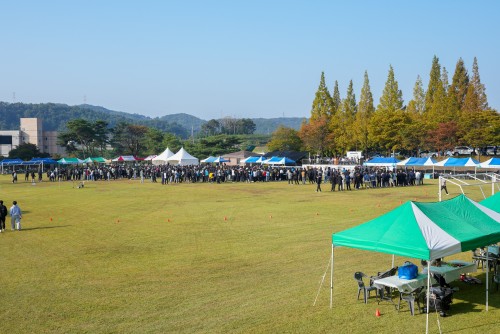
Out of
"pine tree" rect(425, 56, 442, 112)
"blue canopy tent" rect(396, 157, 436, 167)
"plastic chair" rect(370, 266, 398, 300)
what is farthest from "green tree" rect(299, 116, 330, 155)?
"plastic chair" rect(370, 266, 398, 300)

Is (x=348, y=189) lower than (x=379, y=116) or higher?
lower

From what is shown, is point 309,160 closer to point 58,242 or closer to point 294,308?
point 58,242

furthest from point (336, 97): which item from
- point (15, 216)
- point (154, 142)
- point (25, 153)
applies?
point (15, 216)

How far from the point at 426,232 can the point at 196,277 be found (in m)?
5.61

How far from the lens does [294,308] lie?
9.26m

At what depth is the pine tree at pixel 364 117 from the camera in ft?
229

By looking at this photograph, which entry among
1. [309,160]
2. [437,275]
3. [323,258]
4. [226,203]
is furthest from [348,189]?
[309,160]

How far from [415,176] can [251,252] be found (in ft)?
96.4

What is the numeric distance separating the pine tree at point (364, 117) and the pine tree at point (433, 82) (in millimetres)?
7980

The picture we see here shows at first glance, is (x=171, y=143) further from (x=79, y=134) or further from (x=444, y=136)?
(x=444, y=136)

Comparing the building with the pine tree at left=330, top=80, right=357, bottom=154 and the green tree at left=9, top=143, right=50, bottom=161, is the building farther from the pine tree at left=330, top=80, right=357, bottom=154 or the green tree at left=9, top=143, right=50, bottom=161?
the pine tree at left=330, top=80, right=357, bottom=154

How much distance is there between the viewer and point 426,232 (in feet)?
28.1

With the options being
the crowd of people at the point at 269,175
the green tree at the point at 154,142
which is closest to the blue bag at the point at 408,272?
the crowd of people at the point at 269,175

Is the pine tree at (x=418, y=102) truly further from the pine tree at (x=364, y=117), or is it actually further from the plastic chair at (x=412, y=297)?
the plastic chair at (x=412, y=297)
